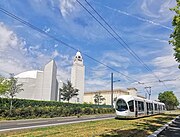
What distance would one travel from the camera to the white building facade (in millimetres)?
62312

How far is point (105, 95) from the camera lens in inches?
5212

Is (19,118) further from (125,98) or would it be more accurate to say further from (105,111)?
(105,111)

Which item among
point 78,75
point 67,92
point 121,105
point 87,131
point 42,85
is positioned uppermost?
point 78,75

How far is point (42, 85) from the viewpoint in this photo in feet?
208

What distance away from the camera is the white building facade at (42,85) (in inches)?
2453

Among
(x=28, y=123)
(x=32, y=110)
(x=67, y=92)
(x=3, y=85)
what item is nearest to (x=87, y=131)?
(x=28, y=123)

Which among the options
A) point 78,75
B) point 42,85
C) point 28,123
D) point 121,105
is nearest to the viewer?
point 28,123

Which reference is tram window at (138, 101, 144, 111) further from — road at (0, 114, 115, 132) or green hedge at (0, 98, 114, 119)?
green hedge at (0, 98, 114, 119)

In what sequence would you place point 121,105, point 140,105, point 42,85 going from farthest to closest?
1. point 42,85
2. point 140,105
3. point 121,105

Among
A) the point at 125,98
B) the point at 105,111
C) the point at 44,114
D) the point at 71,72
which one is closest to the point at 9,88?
the point at 44,114

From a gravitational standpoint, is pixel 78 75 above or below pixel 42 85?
above

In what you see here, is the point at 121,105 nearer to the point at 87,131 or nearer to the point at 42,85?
the point at 87,131

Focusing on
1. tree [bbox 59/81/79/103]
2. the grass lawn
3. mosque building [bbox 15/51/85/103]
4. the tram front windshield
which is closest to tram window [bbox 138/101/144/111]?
the tram front windshield

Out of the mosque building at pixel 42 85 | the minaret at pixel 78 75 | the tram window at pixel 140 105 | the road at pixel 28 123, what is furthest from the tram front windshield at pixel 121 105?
the minaret at pixel 78 75
